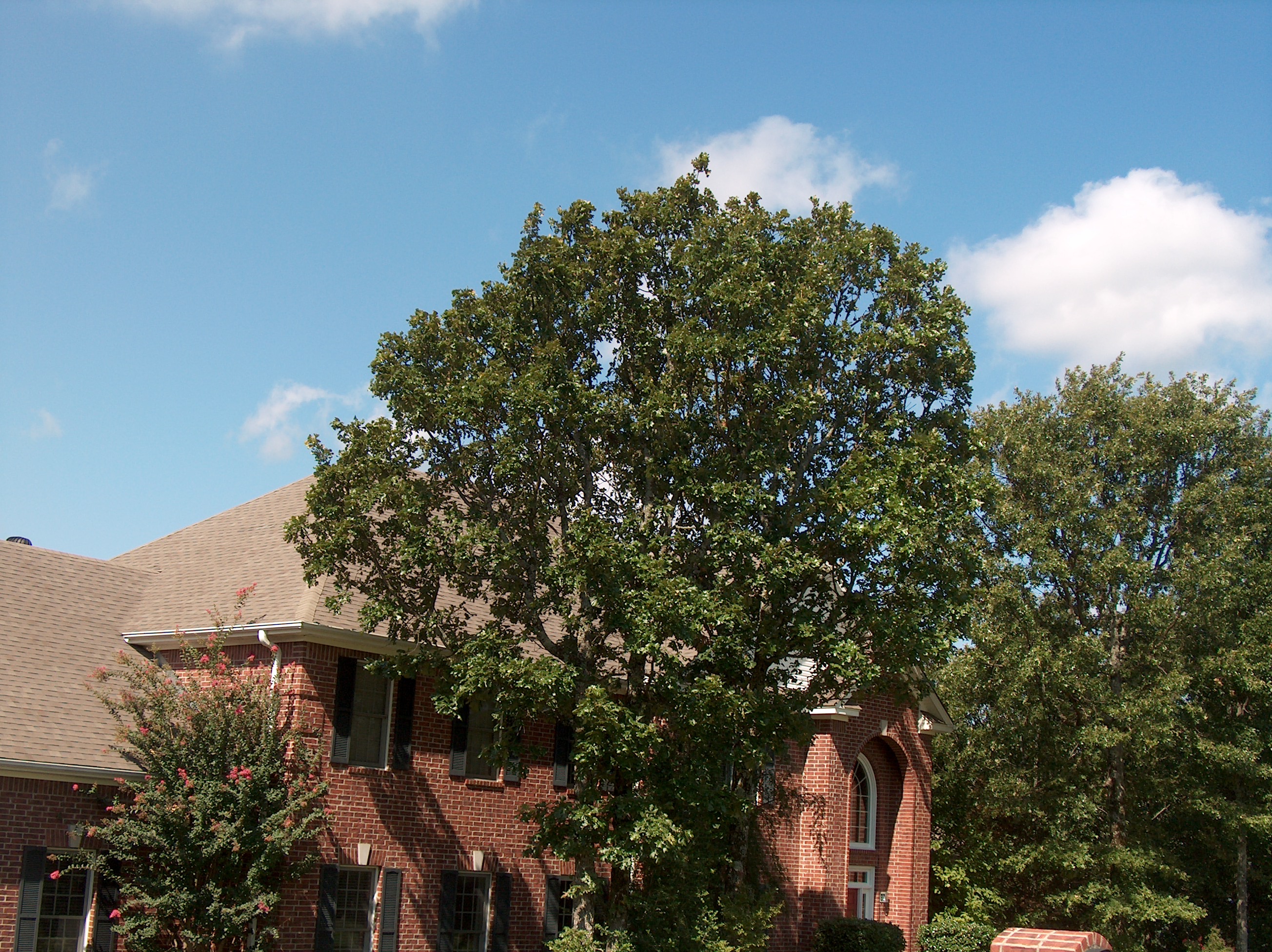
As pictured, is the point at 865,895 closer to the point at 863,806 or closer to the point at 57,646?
the point at 863,806

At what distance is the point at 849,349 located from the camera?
17.5 m

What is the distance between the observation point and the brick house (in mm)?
15797

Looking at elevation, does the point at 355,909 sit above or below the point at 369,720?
below

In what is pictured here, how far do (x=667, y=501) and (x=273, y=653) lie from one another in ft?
22.8

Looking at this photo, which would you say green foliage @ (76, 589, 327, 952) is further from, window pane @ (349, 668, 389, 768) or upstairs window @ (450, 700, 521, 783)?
upstairs window @ (450, 700, 521, 783)

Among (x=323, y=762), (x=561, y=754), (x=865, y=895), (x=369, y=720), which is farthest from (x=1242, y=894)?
(x=323, y=762)

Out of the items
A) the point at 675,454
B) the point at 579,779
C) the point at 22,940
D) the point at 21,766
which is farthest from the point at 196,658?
the point at 675,454

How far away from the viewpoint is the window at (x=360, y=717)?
58.7 feet

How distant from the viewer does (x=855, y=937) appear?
2488cm

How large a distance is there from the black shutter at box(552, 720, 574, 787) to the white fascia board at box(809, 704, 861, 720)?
6.42 m

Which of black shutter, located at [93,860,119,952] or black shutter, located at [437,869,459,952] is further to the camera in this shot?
black shutter, located at [437,869,459,952]

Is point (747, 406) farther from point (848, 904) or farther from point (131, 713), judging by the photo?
point (848, 904)

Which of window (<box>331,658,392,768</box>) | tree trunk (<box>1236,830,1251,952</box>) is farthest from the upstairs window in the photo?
tree trunk (<box>1236,830,1251,952</box>)

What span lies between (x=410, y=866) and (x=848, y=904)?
13.3 meters
